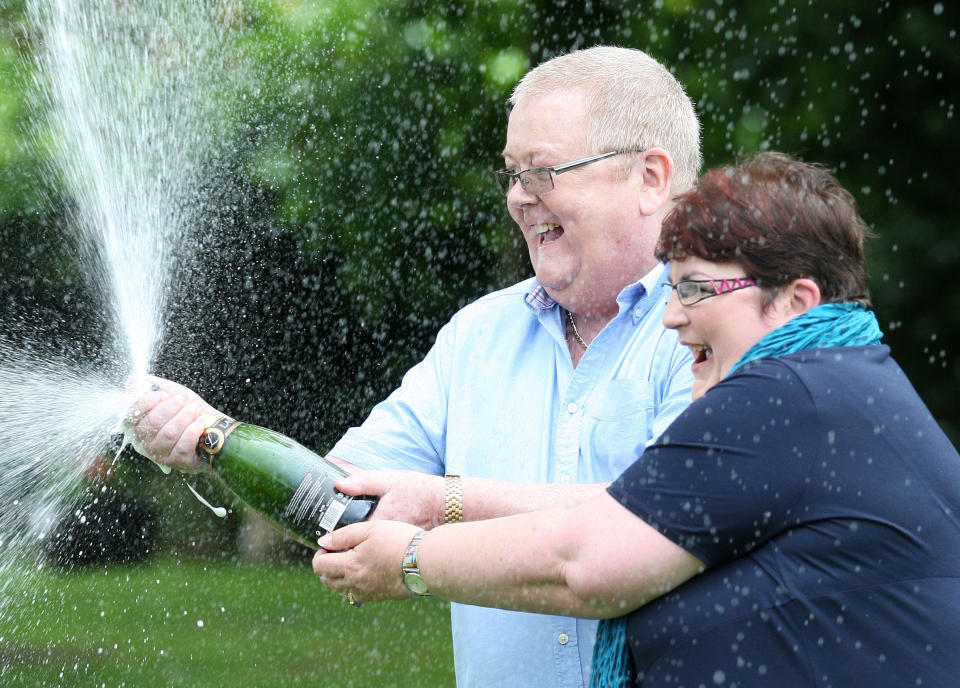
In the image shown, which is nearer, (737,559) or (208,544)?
(737,559)

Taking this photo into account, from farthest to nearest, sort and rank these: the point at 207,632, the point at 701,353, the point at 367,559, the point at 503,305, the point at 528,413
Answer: the point at 207,632 → the point at 503,305 → the point at 528,413 → the point at 367,559 → the point at 701,353

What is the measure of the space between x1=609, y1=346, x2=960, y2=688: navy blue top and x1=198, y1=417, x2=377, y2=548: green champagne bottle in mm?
1046

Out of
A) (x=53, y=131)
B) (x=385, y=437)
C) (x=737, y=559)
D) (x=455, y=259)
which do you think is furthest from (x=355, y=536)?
(x=455, y=259)

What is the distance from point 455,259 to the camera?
9289 millimetres

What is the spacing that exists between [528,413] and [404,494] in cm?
37

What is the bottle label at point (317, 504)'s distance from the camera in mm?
2801

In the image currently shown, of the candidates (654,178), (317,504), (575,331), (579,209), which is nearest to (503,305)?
(575,331)

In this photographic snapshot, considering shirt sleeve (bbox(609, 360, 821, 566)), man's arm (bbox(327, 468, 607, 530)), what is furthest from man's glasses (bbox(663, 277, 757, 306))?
man's arm (bbox(327, 468, 607, 530))

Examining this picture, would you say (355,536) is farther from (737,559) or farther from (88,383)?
(88,383)

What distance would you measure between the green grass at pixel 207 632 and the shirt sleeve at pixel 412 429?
4.23 m

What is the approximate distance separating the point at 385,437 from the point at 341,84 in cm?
593

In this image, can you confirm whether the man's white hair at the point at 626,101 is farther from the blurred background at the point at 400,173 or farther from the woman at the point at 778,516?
the blurred background at the point at 400,173

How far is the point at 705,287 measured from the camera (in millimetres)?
2178

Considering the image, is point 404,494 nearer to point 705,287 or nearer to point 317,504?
point 317,504
